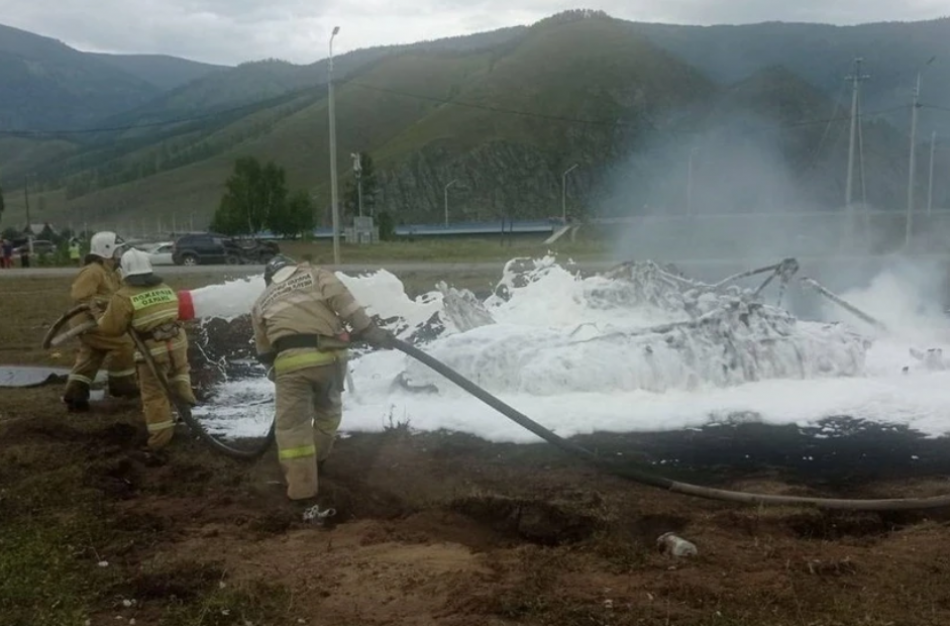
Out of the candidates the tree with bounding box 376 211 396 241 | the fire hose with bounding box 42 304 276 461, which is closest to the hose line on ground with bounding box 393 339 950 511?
the fire hose with bounding box 42 304 276 461

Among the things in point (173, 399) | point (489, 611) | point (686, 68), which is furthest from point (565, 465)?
point (686, 68)

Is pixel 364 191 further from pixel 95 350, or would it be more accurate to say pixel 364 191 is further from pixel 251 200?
pixel 95 350

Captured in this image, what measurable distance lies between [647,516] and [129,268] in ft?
16.5

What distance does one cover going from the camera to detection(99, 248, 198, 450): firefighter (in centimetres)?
822

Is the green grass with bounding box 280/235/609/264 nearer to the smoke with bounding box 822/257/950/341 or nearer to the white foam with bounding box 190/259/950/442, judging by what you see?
the smoke with bounding box 822/257/950/341

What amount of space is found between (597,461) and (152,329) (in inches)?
160

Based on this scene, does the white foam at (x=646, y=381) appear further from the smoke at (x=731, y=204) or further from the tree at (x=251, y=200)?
the tree at (x=251, y=200)

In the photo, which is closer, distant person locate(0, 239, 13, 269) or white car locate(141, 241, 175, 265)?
distant person locate(0, 239, 13, 269)

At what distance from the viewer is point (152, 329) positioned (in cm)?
831

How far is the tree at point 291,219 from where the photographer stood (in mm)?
65062

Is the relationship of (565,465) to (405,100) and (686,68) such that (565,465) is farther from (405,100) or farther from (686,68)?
(405,100)

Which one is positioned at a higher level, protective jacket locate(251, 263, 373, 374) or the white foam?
protective jacket locate(251, 263, 373, 374)

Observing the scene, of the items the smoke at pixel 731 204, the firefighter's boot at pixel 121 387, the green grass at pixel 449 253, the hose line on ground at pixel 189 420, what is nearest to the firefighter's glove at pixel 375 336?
the hose line on ground at pixel 189 420

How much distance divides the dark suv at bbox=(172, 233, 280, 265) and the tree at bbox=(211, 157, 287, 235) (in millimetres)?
21135
